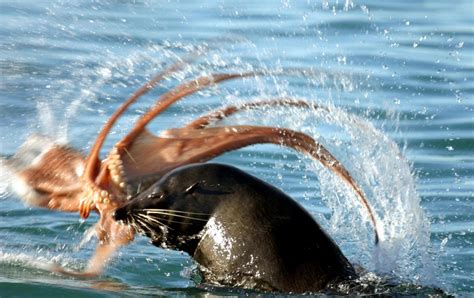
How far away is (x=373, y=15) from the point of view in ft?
47.0

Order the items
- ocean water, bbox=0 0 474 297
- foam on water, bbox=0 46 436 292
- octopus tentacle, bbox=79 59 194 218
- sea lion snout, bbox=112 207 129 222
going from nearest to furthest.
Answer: sea lion snout, bbox=112 207 129 222, octopus tentacle, bbox=79 59 194 218, foam on water, bbox=0 46 436 292, ocean water, bbox=0 0 474 297

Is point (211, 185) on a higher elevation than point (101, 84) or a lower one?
lower

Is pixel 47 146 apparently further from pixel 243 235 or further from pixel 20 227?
pixel 20 227

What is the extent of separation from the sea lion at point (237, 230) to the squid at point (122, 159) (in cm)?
26

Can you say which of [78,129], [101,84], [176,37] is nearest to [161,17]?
[176,37]

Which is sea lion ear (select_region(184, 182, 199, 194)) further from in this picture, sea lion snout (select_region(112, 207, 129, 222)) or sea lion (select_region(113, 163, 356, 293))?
sea lion snout (select_region(112, 207, 129, 222))

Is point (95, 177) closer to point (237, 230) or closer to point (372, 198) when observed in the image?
point (237, 230)

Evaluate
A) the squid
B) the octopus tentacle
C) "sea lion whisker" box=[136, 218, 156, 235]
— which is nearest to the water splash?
the squid

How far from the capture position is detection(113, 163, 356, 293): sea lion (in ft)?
18.5

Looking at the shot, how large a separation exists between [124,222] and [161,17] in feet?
27.3

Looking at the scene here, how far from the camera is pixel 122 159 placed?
5.96 m

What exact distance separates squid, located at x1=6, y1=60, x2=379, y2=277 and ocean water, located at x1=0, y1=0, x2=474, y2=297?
15 cm

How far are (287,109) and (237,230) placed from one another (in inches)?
65.0

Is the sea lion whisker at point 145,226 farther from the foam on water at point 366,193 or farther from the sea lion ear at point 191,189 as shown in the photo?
the foam on water at point 366,193
